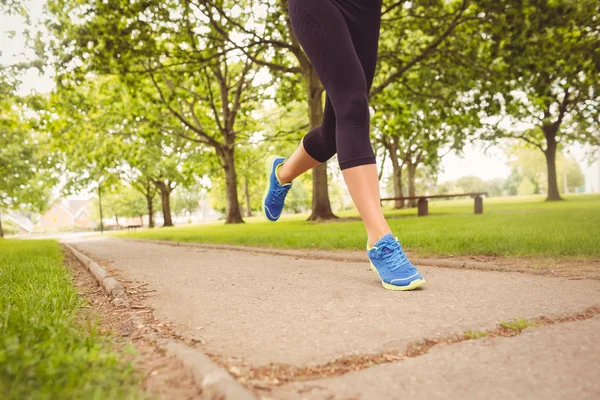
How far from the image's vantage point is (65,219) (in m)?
89.3

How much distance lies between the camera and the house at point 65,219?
3440 inches

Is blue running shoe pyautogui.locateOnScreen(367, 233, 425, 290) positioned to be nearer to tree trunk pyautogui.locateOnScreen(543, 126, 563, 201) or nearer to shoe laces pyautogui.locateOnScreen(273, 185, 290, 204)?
shoe laces pyautogui.locateOnScreen(273, 185, 290, 204)

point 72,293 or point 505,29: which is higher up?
point 505,29

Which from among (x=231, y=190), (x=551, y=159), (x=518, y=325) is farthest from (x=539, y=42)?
(x=551, y=159)

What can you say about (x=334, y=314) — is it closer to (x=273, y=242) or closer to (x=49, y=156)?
(x=273, y=242)

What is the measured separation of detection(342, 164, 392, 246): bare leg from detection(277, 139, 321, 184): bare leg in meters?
0.62

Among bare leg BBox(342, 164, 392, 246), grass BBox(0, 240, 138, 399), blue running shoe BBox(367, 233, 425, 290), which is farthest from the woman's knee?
grass BBox(0, 240, 138, 399)

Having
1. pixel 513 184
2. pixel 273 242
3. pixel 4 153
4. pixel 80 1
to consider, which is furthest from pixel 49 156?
pixel 513 184

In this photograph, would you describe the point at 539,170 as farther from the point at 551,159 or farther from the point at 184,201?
the point at 184,201

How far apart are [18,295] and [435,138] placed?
18699mm

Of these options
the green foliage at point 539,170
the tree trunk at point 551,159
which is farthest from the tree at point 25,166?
the green foliage at point 539,170

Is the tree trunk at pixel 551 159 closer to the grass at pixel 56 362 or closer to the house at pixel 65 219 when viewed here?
the grass at pixel 56 362

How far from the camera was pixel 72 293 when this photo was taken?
2529mm

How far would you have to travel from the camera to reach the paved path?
127cm
